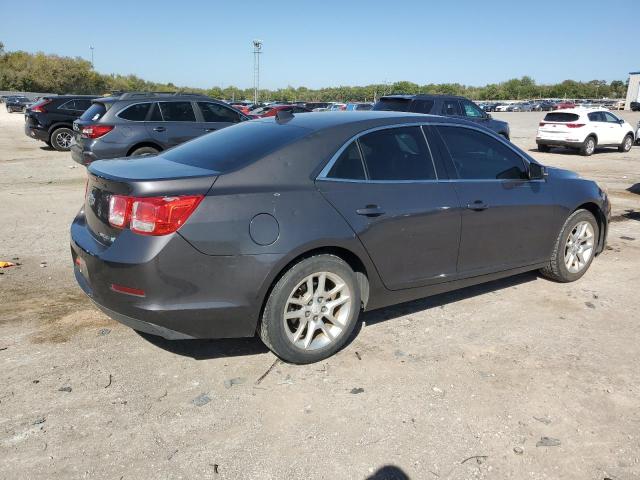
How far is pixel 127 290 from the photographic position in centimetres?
314

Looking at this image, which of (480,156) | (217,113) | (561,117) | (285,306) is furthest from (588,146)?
(285,306)

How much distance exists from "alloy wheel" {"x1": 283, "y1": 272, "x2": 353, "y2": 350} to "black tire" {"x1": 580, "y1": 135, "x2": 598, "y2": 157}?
17460mm

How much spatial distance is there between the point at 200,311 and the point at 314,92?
124379 millimetres

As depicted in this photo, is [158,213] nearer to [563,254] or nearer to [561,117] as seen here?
[563,254]

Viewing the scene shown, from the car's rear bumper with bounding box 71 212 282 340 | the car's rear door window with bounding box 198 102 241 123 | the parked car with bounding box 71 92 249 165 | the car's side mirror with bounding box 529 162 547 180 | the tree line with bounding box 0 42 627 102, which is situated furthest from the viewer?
the tree line with bounding box 0 42 627 102

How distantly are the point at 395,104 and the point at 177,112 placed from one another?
18.5ft

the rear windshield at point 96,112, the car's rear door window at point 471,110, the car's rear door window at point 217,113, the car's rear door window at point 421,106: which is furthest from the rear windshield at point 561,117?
the rear windshield at point 96,112

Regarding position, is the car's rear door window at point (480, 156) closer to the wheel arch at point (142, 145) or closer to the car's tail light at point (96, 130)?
the wheel arch at point (142, 145)

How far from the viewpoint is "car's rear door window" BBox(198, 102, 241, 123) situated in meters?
10.9

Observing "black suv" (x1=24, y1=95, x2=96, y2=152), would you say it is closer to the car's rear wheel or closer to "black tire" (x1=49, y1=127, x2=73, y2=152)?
"black tire" (x1=49, y1=127, x2=73, y2=152)

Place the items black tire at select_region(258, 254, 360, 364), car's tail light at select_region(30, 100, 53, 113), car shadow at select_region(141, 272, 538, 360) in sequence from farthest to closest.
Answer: car's tail light at select_region(30, 100, 53, 113)
car shadow at select_region(141, 272, 538, 360)
black tire at select_region(258, 254, 360, 364)

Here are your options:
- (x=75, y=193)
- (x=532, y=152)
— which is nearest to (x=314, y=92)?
(x=532, y=152)

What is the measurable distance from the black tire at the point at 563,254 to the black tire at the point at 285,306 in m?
2.44

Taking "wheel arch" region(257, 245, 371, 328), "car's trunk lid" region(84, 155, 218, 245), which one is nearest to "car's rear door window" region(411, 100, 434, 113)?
"wheel arch" region(257, 245, 371, 328)
